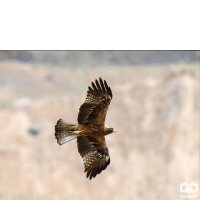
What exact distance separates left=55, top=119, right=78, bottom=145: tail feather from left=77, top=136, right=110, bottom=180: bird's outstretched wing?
1.01 feet

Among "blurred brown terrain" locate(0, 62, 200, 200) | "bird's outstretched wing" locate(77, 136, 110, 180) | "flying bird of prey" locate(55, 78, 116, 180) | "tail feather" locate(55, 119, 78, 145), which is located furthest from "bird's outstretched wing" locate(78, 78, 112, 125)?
"blurred brown terrain" locate(0, 62, 200, 200)

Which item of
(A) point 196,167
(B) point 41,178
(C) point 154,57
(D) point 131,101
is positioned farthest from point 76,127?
(C) point 154,57

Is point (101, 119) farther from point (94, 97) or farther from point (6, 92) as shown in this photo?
point (6, 92)

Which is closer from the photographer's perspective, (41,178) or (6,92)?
(41,178)

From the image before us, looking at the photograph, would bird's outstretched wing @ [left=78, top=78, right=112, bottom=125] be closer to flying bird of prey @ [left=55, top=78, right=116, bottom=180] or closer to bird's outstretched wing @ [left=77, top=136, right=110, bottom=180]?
flying bird of prey @ [left=55, top=78, right=116, bottom=180]

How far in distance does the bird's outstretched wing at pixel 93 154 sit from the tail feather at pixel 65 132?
1.01 feet

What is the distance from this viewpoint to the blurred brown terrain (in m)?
18.5

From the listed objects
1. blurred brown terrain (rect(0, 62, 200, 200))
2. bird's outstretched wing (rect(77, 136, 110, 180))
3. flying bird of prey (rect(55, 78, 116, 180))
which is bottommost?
bird's outstretched wing (rect(77, 136, 110, 180))

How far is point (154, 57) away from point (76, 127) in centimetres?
2039

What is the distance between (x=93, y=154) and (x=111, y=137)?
43.0ft

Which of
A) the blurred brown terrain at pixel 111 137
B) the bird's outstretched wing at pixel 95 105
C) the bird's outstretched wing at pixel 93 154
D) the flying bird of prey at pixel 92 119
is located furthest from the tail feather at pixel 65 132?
the blurred brown terrain at pixel 111 137

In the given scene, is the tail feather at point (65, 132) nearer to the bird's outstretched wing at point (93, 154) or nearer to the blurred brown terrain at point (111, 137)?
the bird's outstretched wing at point (93, 154)

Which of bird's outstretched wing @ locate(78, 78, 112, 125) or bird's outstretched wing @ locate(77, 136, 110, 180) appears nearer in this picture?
Answer: bird's outstretched wing @ locate(78, 78, 112, 125)

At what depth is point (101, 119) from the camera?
700cm
